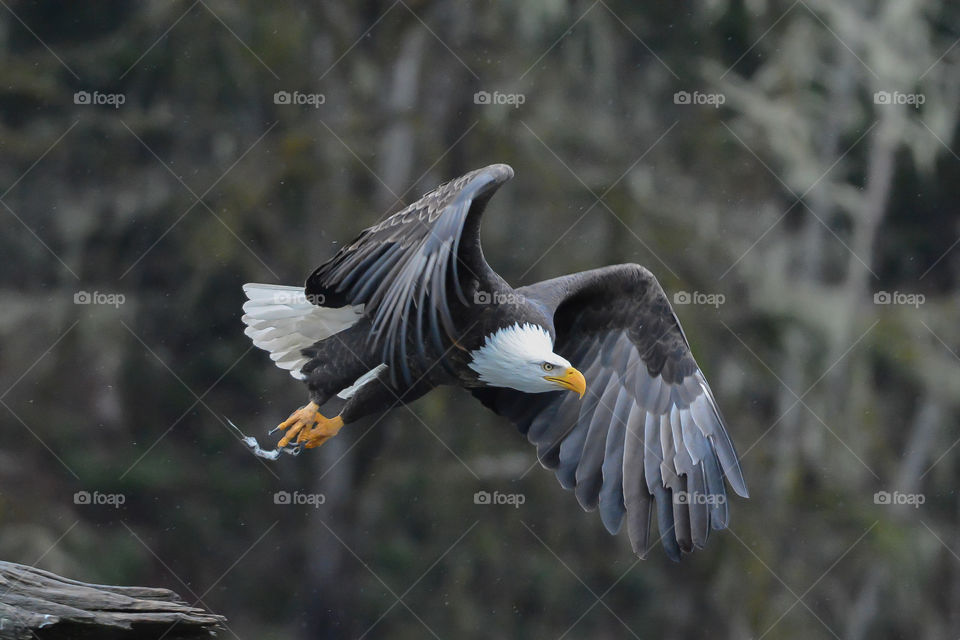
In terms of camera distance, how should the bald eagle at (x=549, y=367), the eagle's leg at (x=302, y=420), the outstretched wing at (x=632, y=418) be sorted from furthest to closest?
the outstretched wing at (x=632, y=418) → the eagle's leg at (x=302, y=420) → the bald eagle at (x=549, y=367)

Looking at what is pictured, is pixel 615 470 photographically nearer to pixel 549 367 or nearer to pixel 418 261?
pixel 549 367

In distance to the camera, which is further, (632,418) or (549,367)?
(632,418)

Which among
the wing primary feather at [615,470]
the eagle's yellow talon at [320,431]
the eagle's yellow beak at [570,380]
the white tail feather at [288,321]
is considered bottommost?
the wing primary feather at [615,470]

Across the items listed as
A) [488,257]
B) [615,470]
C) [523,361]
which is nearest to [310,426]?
[523,361]

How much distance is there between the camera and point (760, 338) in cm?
938

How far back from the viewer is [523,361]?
488cm

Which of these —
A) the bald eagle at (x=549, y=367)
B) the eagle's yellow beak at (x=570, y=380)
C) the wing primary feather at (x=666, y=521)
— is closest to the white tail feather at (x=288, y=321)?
the bald eagle at (x=549, y=367)

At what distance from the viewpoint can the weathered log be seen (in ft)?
13.3

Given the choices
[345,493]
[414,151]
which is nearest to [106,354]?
[345,493]

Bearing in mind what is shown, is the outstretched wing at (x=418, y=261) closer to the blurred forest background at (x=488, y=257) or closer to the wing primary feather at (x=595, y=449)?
the wing primary feather at (x=595, y=449)

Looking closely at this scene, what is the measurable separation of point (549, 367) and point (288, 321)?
1.36 metres

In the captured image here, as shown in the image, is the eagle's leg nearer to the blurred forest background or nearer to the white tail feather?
the white tail feather

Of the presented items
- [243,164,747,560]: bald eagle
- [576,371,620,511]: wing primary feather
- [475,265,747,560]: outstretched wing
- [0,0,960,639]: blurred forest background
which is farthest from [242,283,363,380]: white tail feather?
[0,0,960,639]: blurred forest background

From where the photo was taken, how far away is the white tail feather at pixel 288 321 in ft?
18.1
